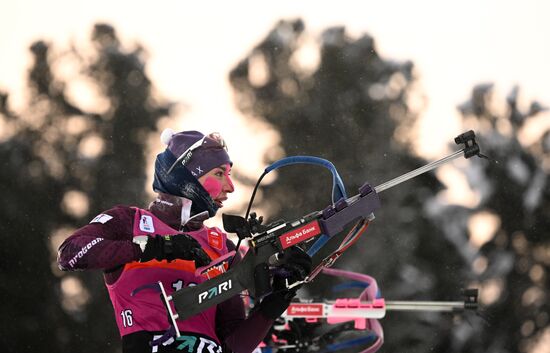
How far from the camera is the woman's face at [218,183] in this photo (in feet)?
20.9

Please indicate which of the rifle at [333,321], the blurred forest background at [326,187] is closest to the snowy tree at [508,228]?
the blurred forest background at [326,187]

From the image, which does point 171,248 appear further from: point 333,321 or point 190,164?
point 333,321

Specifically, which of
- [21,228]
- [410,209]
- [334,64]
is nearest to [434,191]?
[410,209]

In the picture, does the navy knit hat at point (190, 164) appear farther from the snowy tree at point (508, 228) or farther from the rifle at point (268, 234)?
the snowy tree at point (508, 228)

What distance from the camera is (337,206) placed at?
5.93 m

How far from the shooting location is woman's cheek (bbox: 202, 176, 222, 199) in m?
6.35

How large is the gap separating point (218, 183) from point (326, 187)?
75.7ft

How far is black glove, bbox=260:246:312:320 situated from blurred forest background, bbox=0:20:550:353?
20.5m

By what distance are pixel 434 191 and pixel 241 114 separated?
6333mm

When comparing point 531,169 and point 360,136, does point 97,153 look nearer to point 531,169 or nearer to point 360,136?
point 360,136

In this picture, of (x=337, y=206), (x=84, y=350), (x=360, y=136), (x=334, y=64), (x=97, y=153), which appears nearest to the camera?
(x=337, y=206)

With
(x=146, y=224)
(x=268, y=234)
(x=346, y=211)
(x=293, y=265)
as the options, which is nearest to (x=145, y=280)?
(x=146, y=224)

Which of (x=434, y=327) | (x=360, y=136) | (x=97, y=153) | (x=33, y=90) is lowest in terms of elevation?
(x=434, y=327)

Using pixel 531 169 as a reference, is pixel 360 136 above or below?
above
